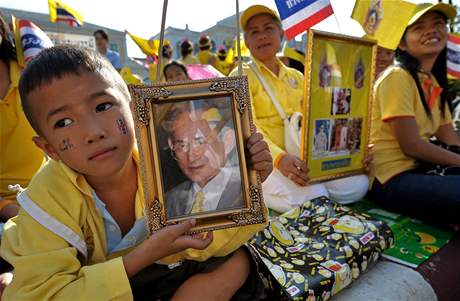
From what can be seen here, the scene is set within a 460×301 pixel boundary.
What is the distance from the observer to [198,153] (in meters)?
0.88

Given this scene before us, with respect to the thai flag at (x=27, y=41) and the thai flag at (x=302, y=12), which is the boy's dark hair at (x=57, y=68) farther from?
the thai flag at (x=302, y=12)

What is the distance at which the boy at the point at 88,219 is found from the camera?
0.80 meters

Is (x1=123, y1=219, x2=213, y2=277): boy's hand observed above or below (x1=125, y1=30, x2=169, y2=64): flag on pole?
below

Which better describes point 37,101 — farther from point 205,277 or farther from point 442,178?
point 442,178

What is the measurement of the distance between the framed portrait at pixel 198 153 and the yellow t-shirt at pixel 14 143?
1.04 meters

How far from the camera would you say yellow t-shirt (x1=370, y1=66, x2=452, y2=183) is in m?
1.93

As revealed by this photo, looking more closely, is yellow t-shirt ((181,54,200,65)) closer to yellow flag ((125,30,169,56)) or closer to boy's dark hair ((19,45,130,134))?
yellow flag ((125,30,169,56))

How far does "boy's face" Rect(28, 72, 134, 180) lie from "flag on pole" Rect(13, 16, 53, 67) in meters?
0.87

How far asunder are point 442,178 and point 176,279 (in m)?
1.59

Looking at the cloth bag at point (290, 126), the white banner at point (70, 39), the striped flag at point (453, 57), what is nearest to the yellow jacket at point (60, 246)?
the cloth bag at point (290, 126)

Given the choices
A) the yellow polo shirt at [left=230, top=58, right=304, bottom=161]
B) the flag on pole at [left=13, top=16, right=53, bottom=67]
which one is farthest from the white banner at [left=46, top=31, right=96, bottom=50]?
the yellow polo shirt at [left=230, top=58, right=304, bottom=161]

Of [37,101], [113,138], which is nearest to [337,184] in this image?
[113,138]

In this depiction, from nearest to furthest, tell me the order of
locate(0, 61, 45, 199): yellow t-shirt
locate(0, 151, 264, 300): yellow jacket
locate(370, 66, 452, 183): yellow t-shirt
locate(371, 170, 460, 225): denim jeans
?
locate(0, 151, 264, 300): yellow jacket
locate(0, 61, 45, 199): yellow t-shirt
locate(371, 170, 460, 225): denim jeans
locate(370, 66, 452, 183): yellow t-shirt

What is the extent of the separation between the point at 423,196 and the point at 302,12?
1274 millimetres
